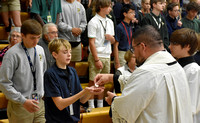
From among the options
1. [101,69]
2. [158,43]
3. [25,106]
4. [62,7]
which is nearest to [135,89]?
[158,43]

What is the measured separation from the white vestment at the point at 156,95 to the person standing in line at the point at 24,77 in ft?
4.29

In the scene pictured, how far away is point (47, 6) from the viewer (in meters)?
5.29

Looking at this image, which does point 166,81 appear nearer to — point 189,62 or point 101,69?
point 189,62

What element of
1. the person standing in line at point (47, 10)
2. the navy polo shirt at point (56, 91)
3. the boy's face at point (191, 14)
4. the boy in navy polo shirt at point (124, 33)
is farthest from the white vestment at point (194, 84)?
the boy's face at point (191, 14)

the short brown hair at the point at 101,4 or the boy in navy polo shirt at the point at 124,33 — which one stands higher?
the short brown hair at the point at 101,4

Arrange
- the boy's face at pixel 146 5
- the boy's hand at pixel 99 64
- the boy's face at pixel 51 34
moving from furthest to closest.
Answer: the boy's face at pixel 146 5 → the boy's hand at pixel 99 64 → the boy's face at pixel 51 34

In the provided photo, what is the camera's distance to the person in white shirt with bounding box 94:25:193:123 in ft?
7.21

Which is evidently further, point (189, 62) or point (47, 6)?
point (47, 6)

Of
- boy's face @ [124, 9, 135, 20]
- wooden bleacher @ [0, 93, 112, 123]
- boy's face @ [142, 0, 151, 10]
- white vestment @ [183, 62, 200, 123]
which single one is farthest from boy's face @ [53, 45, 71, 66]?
boy's face @ [142, 0, 151, 10]

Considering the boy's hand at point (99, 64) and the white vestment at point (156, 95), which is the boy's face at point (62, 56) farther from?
the boy's hand at point (99, 64)

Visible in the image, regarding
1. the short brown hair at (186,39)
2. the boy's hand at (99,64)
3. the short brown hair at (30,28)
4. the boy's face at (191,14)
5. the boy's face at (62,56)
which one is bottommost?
the boy's hand at (99,64)

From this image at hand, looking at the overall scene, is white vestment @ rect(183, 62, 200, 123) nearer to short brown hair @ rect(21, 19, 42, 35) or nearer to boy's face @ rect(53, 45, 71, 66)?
boy's face @ rect(53, 45, 71, 66)

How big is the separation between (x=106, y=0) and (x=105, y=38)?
709mm

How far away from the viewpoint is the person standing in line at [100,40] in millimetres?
5172
